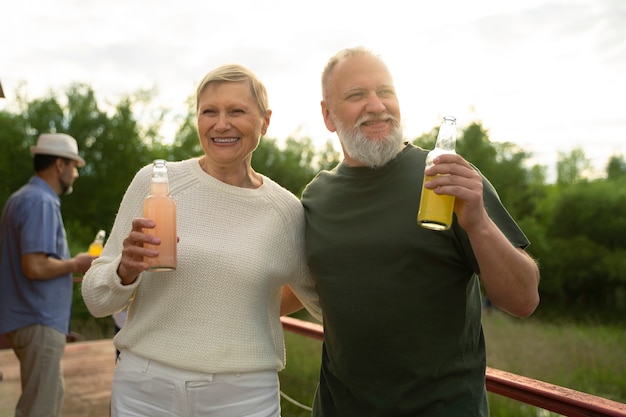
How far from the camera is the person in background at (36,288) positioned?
13.6ft

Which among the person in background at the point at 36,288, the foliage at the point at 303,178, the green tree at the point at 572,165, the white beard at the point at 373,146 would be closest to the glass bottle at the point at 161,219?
the white beard at the point at 373,146

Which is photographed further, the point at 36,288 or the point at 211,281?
the point at 36,288

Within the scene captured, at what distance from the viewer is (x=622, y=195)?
1383 inches

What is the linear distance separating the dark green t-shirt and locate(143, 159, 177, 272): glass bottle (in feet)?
1.86

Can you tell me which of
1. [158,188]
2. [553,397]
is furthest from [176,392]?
[553,397]

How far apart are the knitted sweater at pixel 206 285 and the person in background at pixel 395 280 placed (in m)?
0.21

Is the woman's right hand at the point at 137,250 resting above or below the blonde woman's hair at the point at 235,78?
below

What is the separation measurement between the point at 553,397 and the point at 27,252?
10.9ft

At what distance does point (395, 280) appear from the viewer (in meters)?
2.05

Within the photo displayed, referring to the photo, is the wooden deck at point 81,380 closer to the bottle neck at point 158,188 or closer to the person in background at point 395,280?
the person in background at point 395,280

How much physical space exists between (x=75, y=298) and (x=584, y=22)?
1247 inches

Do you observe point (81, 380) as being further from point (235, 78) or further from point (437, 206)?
point (437, 206)

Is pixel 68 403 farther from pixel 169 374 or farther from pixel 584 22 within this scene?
pixel 584 22

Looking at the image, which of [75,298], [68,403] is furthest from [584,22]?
[68,403]
